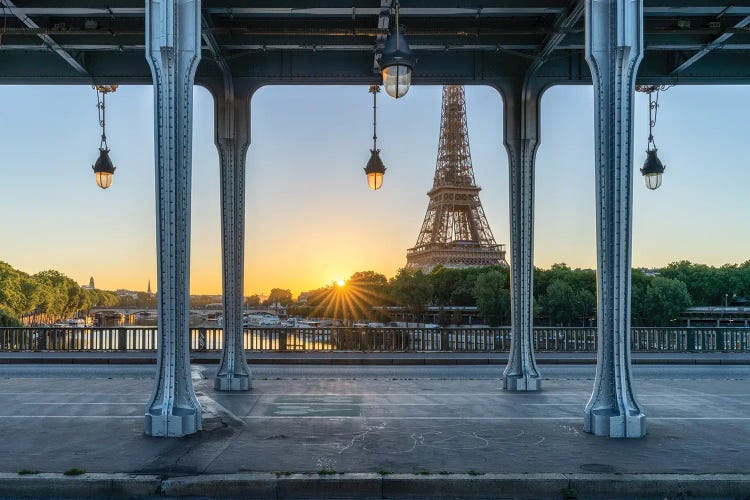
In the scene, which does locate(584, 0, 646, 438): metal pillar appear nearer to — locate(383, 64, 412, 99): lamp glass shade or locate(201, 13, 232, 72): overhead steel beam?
locate(383, 64, 412, 99): lamp glass shade

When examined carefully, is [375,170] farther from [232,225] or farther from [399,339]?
[399,339]

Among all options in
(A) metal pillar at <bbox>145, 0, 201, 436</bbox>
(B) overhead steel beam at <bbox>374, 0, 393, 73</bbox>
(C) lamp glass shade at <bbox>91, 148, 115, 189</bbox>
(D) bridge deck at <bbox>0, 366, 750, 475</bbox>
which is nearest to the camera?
(D) bridge deck at <bbox>0, 366, 750, 475</bbox>

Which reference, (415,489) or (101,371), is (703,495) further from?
(101,371)

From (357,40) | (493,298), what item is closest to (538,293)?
(493,298)

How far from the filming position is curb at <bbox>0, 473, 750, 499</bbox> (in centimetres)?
745

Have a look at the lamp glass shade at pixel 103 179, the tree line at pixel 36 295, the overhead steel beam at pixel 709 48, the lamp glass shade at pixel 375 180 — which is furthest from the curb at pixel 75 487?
the tree line at pixel 36 295

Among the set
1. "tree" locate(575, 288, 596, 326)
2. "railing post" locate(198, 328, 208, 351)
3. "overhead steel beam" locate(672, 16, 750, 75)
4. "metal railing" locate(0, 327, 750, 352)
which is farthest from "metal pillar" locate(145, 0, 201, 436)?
"tree" locate(575, 288, 596, 326)

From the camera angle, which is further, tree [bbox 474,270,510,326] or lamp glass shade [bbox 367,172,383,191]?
tree [bbox 474,270,510,326]

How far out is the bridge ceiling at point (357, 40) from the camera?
43.8 feet

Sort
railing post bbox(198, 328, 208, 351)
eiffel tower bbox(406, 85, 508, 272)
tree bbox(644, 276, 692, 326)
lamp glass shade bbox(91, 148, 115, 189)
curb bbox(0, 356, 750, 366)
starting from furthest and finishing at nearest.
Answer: eiffel tower bbox(406, 85, 508, 272) → tree bbox(644, 276, 692, 326) → railing post bbox(198, 328, 208, 351) → curb bbox(0, 356, 750, 366) → lamp glass shade bbox(91, 148, 115, 189)

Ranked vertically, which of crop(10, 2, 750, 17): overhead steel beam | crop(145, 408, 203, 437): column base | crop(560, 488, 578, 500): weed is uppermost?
crop(10, 2, 750, 17): overhead steel beam

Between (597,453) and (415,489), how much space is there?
275cm

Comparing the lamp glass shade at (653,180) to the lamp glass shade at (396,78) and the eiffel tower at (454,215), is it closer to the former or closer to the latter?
the lamp glass shade at (396,78)

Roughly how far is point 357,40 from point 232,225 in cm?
473
